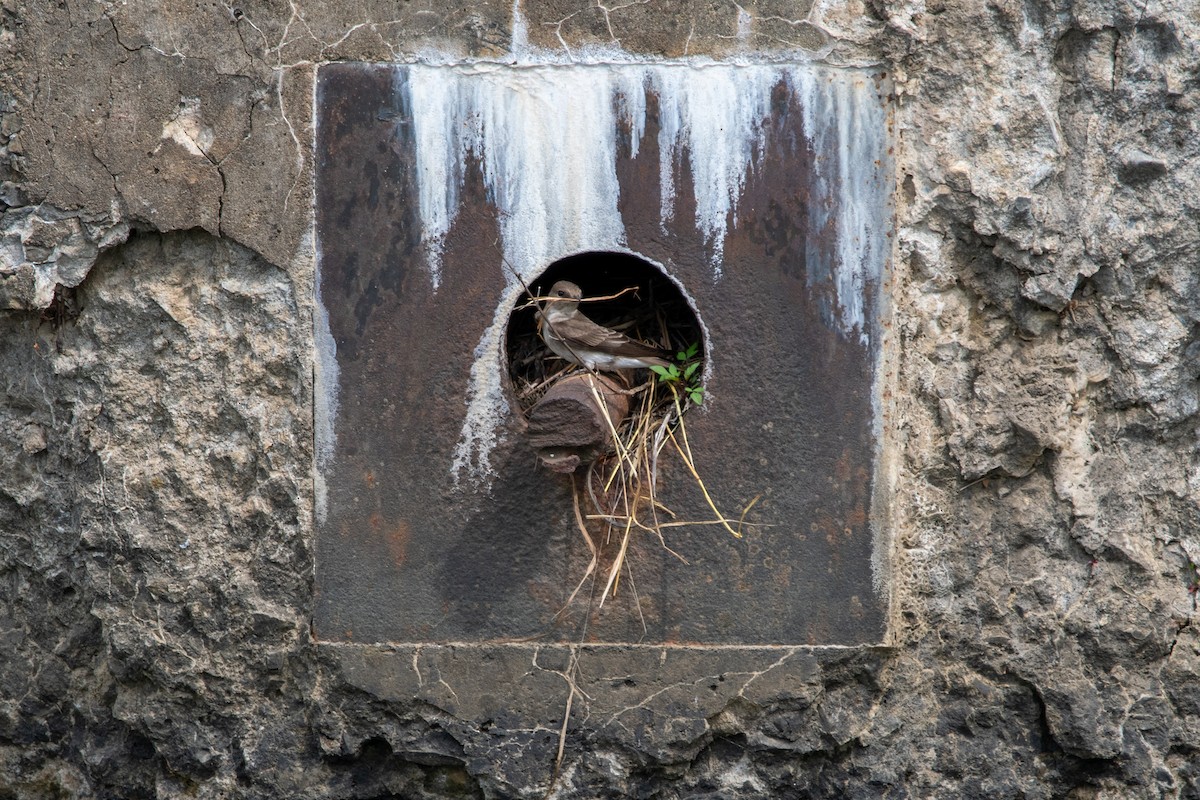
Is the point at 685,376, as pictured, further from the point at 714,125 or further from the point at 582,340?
the point at 714,125

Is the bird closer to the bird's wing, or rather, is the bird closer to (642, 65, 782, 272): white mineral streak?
the bird's wing

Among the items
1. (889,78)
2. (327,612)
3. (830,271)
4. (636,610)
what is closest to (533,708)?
(636,610)

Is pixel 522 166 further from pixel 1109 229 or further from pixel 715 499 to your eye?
pixel 1109 229

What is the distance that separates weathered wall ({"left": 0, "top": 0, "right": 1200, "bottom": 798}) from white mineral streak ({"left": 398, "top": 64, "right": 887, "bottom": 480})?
0.06 m

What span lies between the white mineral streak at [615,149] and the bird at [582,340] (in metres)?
0.09

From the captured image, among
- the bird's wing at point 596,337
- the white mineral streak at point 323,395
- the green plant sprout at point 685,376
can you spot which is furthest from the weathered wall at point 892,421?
the bird's wing at point 596,337

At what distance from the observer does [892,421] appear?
2189mm

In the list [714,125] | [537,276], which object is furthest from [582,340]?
[714,125]

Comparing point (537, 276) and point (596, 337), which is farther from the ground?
point (537, 276)

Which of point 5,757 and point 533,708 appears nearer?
point 533,708

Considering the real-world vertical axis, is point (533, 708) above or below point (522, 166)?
below

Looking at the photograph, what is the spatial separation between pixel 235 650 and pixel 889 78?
6.09 feet

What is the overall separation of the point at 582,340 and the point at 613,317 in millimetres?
313

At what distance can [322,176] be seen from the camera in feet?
7.27
